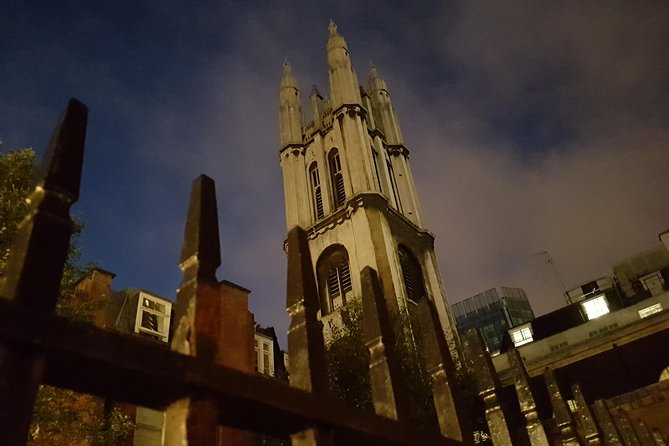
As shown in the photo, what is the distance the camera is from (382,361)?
309 centimetres

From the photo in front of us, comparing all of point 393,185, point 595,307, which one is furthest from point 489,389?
point 393,185

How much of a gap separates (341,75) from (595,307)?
27136 millimetres

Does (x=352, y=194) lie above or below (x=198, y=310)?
above

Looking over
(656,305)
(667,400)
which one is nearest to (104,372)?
(667,400)

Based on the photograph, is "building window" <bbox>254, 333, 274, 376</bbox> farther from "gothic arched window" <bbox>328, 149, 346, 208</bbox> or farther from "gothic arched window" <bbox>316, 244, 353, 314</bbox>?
"gothic arched window" <bbox>328, 149, 346, 208</bbox>

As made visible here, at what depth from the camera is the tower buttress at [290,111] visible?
4635cm

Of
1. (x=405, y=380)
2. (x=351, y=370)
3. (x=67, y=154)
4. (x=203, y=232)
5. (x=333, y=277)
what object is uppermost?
(x=333, y=277)

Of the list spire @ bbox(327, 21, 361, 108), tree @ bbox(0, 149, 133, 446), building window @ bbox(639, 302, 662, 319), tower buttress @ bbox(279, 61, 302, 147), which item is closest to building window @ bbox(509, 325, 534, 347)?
building window @ bbox(639, 302, 662, 319)

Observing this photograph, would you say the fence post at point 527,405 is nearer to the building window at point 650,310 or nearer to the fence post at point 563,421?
the fence post at point 563,421

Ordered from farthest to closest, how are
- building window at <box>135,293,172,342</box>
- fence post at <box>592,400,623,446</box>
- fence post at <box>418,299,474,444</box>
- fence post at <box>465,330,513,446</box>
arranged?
building window at <box>135,293,172,342</box>
fence post at <box>592,400,623,446</box>
fence post at <box>465,330,513,446</box>
fence post at <box>418,299,474,444</box>

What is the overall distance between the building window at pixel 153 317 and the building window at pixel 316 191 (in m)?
19.5

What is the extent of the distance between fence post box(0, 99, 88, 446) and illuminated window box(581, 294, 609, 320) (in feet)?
126

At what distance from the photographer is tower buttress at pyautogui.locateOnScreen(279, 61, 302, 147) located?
1825 inches

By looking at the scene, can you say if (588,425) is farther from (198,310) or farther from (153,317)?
(153,317)
